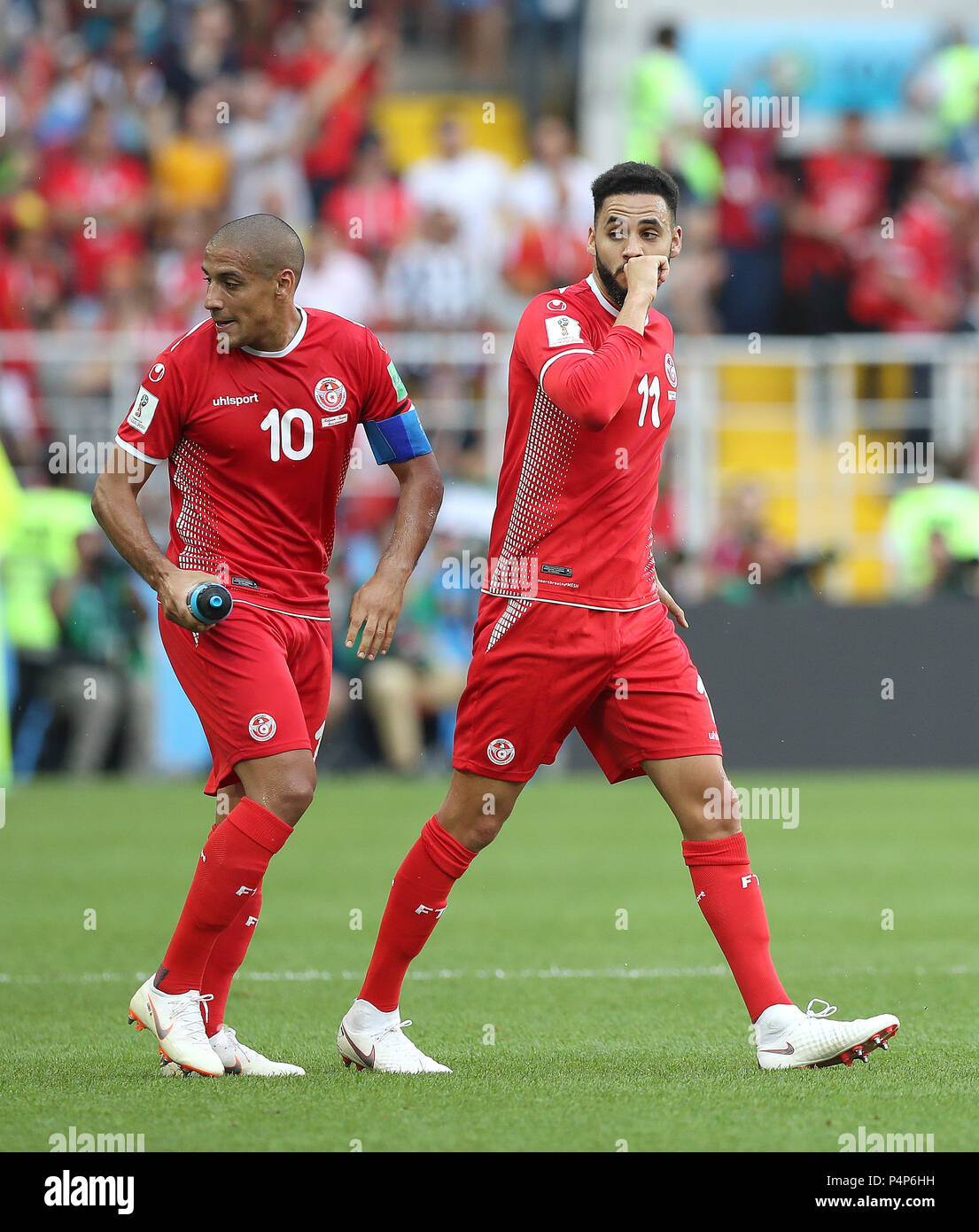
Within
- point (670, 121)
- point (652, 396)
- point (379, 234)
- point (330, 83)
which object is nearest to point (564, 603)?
point (652, 396)

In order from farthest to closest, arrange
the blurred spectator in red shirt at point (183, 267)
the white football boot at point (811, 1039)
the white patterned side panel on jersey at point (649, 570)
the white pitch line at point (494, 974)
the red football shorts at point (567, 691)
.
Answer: the blurred spectator in red shirt at point (183, 267)
the white pitch line at point (494, 974)
the white patterned side panel on jersey at point (649, 570)
the red football shorts at point (567, 691)
the white football boot at point (811, 1039)

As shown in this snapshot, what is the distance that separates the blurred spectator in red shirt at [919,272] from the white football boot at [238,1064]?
12.9 meters

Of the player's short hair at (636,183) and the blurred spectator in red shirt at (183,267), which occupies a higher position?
the blurred spectator in red shirt at (183,267)

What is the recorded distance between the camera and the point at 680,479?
52.7 feet

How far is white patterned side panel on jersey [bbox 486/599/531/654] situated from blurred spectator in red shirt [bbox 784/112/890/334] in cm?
1179

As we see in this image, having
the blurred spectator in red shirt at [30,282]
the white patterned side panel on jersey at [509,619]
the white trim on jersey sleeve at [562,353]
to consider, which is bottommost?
the white patterned side panel on jersey at [509,619]

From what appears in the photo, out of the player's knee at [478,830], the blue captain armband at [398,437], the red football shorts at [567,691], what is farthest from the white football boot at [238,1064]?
the blue captain armband at [398,437]

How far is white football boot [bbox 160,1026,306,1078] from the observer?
5617 mm

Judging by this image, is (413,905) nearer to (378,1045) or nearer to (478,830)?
(478,830)

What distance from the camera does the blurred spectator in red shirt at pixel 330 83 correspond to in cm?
1827

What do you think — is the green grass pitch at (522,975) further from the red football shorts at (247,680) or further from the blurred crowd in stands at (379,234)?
the blurred crowd in stands at (379,234)

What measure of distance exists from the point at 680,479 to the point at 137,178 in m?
5.94
